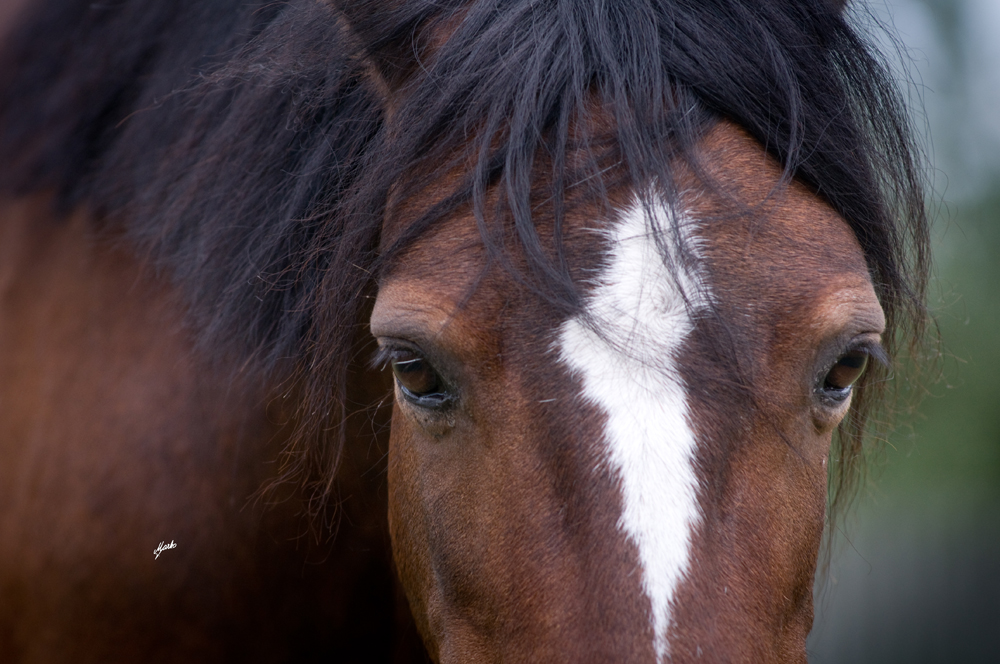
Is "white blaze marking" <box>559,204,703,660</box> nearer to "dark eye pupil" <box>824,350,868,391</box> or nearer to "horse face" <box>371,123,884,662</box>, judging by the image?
"horse face" <box>371,123,884,662</box>

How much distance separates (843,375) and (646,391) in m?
0.39

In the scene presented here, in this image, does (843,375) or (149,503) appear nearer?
(843,375)

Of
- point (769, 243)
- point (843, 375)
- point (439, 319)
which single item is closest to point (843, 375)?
point (843, 375)

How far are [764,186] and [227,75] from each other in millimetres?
1053

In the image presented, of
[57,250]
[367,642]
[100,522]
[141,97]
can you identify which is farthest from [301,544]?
[141,97]

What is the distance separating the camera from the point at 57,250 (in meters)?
1.70

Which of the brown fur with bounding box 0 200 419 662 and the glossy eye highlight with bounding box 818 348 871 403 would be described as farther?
the brown fur with bounding box 0 200 419 662

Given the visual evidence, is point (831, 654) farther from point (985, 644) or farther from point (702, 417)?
point (702, 417)

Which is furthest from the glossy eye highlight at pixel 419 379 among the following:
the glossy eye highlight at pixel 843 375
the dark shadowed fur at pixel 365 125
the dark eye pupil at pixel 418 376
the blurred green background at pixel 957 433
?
the blurred green background at pixel 957 433

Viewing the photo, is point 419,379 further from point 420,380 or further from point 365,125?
point 365,125

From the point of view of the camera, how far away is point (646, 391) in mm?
934

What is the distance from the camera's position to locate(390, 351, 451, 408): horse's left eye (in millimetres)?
1120

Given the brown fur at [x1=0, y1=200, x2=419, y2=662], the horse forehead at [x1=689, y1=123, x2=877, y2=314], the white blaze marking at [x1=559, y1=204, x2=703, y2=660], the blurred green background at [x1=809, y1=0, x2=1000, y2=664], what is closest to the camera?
the white blaze marking at [x1=559, y1=204, x2=703, y2=660]

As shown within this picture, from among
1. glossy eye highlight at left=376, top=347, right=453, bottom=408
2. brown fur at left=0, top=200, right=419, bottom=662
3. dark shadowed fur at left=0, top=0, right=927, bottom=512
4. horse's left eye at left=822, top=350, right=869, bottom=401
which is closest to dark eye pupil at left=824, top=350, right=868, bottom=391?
horse's left eye at left=822, top=350, right=869, bottom=401
